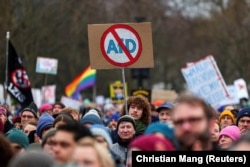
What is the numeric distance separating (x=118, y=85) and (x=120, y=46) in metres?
17.8

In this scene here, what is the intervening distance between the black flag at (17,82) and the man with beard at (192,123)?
45.1 ft

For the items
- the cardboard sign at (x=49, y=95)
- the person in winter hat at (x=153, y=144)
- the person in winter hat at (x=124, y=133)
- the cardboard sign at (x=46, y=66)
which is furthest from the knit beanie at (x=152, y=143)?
the cardboard sign at (x=49, y=95)

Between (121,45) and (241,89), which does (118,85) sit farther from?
(121,45)

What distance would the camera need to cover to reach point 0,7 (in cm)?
2945

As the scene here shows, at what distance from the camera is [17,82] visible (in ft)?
68.7

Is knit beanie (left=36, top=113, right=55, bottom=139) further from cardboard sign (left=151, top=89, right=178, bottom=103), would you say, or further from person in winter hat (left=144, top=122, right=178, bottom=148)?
cardboard sign (left=151, top=89, right=178, bottom=103)

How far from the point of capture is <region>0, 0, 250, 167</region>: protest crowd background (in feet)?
23.8

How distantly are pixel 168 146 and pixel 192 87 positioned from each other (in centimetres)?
1577

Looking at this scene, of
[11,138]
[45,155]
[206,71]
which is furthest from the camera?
[206,71]

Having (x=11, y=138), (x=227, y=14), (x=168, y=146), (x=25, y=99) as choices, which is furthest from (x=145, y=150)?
(x=227, y=14)

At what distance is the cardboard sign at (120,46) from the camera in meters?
14.1

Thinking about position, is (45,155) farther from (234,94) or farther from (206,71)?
(234,94)

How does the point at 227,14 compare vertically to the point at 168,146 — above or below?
above

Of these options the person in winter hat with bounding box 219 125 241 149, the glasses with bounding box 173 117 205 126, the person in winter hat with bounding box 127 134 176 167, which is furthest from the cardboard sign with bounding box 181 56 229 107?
the glasses with bounding box 173 117 205 126
